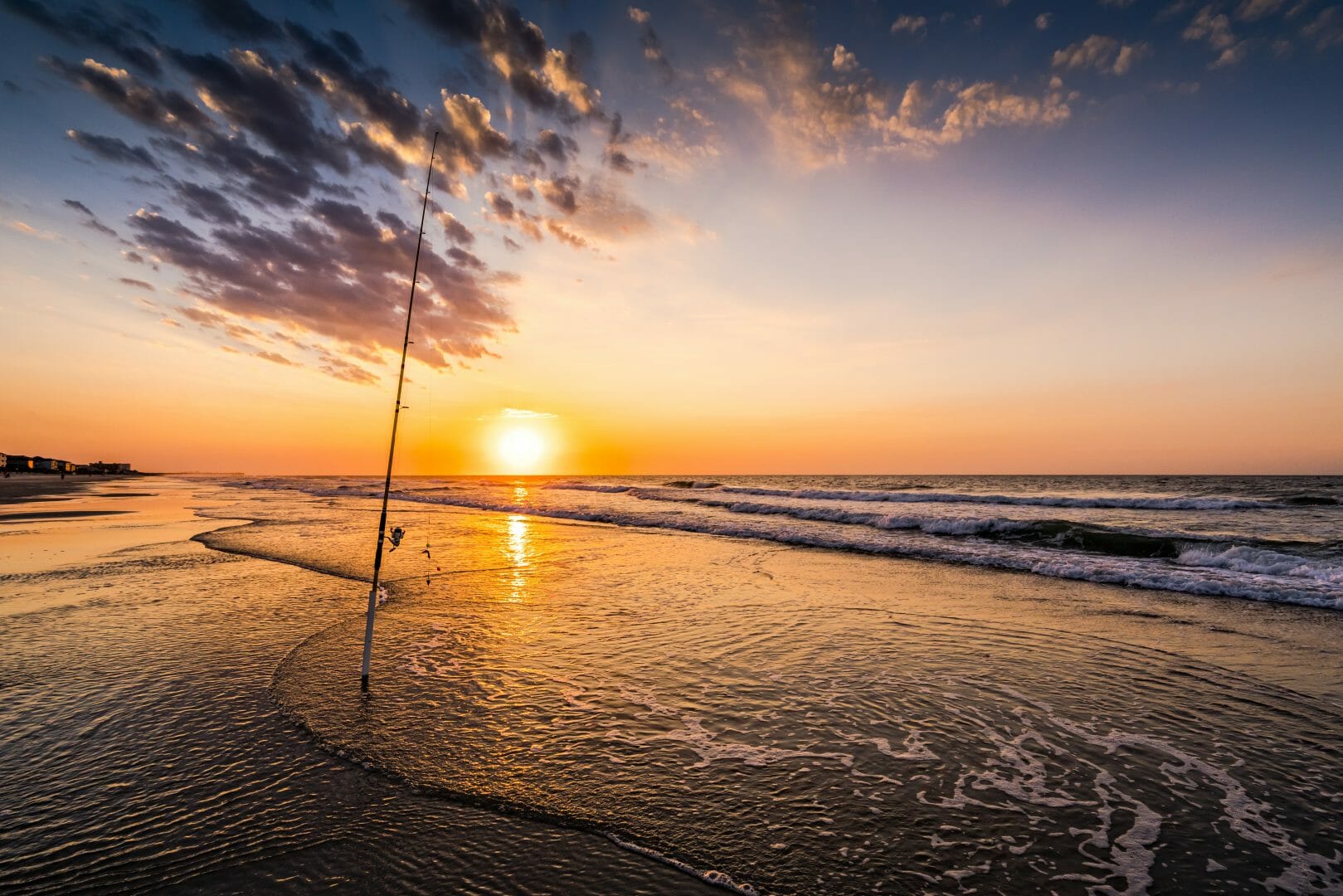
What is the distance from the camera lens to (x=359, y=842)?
3.73 m

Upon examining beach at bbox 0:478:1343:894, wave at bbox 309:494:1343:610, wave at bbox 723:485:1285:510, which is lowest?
beach at bbox 0:478:1343:894

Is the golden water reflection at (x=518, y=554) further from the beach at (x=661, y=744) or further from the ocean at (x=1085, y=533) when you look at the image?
the ocean at (x=1085, y=533)

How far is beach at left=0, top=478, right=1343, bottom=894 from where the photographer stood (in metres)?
3.65

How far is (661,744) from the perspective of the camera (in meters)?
5.21

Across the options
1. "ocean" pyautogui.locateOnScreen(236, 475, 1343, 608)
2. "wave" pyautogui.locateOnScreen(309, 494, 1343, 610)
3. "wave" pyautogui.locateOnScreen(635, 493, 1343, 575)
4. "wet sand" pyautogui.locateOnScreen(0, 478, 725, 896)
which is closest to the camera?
"wet sand" pyautogui.locateOnScreen(0, 478, 725, 896)

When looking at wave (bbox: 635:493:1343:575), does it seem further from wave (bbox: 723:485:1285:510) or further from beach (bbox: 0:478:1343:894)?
wave (bbox: 723:485:1285:510)

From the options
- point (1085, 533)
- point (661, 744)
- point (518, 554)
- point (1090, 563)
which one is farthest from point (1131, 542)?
point (661, 744)

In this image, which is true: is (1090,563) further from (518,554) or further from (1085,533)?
(518,554)

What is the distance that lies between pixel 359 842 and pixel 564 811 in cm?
137

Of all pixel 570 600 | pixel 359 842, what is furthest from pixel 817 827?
pixel 570 600

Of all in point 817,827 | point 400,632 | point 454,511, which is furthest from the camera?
point 454,511

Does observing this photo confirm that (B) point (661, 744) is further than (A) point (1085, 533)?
No

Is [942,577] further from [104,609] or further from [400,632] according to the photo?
[104,609]

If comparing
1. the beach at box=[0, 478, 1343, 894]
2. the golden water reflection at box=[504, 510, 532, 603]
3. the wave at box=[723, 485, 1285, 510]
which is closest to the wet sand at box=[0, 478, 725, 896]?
the beach at box=[0, 478, 1343, 894]
